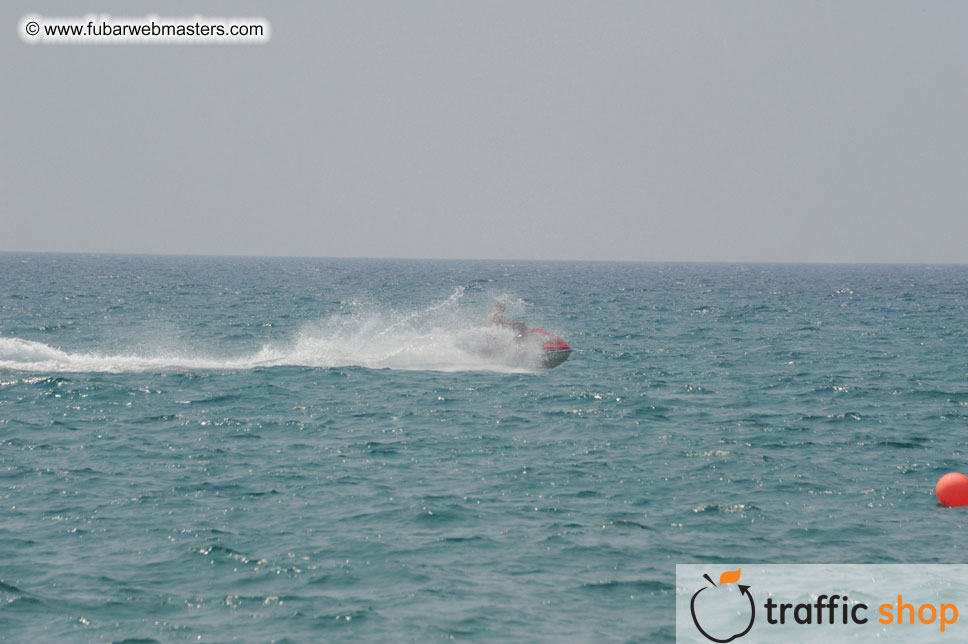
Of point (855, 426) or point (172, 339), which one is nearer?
point (855, 426)

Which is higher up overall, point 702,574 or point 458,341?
point 458,341

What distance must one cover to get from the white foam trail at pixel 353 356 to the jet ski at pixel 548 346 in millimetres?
271

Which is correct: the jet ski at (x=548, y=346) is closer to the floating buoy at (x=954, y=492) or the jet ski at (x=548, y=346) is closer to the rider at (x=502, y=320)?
the rider at (x=502, y=320)

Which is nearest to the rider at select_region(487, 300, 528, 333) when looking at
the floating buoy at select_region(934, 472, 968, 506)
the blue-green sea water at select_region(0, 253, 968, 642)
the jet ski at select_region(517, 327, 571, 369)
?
the jet ski at select_region(517, 327, 571, 369)

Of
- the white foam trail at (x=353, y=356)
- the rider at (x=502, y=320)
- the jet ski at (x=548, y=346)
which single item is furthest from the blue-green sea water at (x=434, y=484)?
the rider at (x=502, y=320)

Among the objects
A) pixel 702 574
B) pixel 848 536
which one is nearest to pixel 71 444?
pixel 702 574

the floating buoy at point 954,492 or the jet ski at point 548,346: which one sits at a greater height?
the jet ski at point 548,346

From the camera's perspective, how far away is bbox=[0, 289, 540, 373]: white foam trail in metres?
29.7

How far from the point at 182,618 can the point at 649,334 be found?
1515 inches

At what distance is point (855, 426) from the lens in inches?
864

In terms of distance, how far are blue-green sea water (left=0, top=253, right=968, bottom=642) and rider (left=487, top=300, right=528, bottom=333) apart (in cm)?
153

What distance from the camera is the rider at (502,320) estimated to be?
95.2ft

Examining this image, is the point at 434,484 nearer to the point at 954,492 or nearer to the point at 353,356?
the point at 954,492

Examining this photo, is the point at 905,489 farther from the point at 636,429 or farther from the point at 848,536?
the point at 636,429
